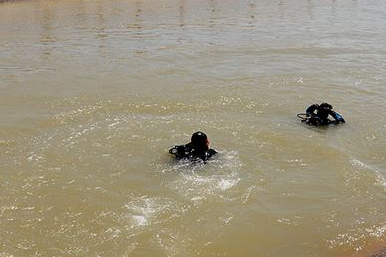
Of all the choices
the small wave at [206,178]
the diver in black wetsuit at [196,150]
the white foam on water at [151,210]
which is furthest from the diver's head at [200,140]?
the white foam on water at [151,210]

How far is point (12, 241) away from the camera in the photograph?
26.7 feet

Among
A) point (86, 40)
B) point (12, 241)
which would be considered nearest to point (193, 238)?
point (12, 241)

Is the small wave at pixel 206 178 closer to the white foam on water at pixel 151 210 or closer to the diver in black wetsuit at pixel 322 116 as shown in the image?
the white foam on water at pixel 151 210

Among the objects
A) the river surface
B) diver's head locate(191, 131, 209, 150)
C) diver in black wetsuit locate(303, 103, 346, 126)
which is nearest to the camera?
the river surface

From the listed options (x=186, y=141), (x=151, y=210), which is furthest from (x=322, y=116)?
(x=151, y=210)

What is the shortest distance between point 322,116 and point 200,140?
426 cm

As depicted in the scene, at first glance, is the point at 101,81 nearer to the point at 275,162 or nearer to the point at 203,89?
the point at 203,89

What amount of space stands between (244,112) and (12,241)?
295 inches

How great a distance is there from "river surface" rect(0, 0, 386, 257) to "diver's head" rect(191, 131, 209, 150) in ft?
1.74

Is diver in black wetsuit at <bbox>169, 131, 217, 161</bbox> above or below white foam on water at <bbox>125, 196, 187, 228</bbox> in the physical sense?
above

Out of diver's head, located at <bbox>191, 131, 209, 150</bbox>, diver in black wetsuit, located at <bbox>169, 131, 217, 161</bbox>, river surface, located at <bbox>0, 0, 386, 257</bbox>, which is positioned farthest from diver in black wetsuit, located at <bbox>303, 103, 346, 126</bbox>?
diver's head, located at <bbox>191, 131, 209, 150</bbox>

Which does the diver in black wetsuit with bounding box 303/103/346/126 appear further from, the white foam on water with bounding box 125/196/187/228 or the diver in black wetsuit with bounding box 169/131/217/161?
the white foam on water with bounding box 125/196/187/228

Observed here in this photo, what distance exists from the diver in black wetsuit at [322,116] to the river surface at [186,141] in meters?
0.25

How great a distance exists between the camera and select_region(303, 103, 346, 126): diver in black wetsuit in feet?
41.5
